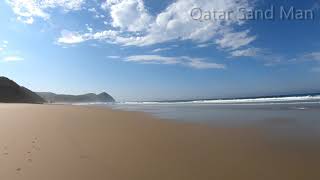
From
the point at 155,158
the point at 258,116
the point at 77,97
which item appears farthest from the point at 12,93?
the point at 155,158

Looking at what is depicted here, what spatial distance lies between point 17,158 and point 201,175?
3.16m

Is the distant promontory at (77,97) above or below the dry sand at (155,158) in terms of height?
above

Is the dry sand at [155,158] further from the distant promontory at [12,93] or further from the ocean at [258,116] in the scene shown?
the distant promontory at [12,93]

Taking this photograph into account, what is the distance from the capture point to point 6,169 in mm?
4578

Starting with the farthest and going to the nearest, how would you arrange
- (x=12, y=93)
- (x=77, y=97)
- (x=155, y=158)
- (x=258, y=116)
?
(x=77, y=97), (x=12, y=93), (x=258, y=116), (x=155, y=158)

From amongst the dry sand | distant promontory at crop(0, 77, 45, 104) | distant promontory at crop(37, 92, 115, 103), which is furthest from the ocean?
distant promontory at crop(37, 92, 115, 103)

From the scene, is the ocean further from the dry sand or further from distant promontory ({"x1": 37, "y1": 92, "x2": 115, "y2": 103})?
distant promontory ({"x1": 37, "y1": 92, "x2": 115, "y2": 103})

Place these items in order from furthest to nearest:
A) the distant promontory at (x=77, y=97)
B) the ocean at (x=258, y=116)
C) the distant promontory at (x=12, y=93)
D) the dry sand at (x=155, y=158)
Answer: the distant promontory at (x=77, y=97) < the distant promontory at (x=12, y=93) < the ocean at (x=258, y=116) < the dry sand at (x=155, y=158)

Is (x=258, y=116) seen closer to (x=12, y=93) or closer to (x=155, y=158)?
(x=155, y=158)

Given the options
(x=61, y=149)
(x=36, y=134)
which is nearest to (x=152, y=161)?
(x=61, y=149)

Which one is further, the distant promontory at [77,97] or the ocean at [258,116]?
the distant promontory at [77,97]

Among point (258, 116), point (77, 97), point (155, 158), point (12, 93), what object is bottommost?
point (155, 158)

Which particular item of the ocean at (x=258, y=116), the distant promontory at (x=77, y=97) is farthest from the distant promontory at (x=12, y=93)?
the ocean at (x=258, y=116)

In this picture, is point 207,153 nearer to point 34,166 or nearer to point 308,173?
point 308,173
